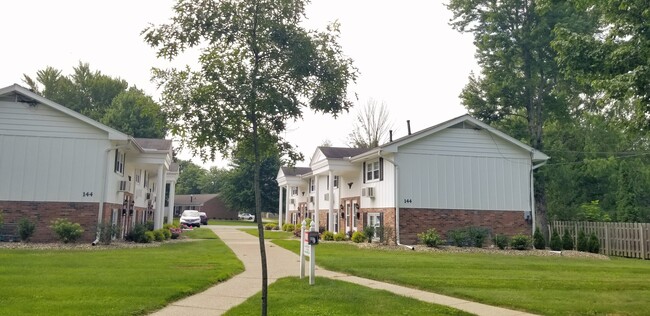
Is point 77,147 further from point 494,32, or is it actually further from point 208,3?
point 494,32

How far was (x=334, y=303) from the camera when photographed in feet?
31.2

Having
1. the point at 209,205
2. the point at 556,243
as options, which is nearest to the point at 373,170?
the point at 556,243

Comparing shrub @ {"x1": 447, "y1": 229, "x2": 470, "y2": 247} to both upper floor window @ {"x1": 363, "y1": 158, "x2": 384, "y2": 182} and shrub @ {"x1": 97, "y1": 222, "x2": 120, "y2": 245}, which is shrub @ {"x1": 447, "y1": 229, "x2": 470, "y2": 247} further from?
shrub @ {"x1": 97, "y1": 222, "x2": 120, "y2": 245}

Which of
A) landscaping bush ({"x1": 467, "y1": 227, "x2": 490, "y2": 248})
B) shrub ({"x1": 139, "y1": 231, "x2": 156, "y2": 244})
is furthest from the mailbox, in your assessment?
landscaping bush ({"x1": 467, "y1": 227, "x2": 490, "y2": 248})

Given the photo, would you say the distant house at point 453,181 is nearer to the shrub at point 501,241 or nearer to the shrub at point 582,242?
the shrub at point 501,241

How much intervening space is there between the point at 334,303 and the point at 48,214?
16.4 metres

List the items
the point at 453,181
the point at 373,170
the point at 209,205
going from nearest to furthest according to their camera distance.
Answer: the point at 453,181, the point at 373,170, the point at 209,205

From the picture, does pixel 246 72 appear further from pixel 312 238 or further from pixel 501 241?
pixel 501 241

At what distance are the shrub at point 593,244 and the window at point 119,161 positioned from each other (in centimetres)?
2195

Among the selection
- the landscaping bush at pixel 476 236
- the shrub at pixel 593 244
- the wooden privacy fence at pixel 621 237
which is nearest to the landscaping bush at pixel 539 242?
the shrub at pixel 593 244

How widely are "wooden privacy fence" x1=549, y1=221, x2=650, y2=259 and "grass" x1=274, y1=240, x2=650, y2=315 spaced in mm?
7106

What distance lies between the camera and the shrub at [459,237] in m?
24.2

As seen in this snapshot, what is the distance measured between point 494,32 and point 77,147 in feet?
80.6

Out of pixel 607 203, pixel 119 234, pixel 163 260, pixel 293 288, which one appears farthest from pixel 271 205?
pixel 293 288
